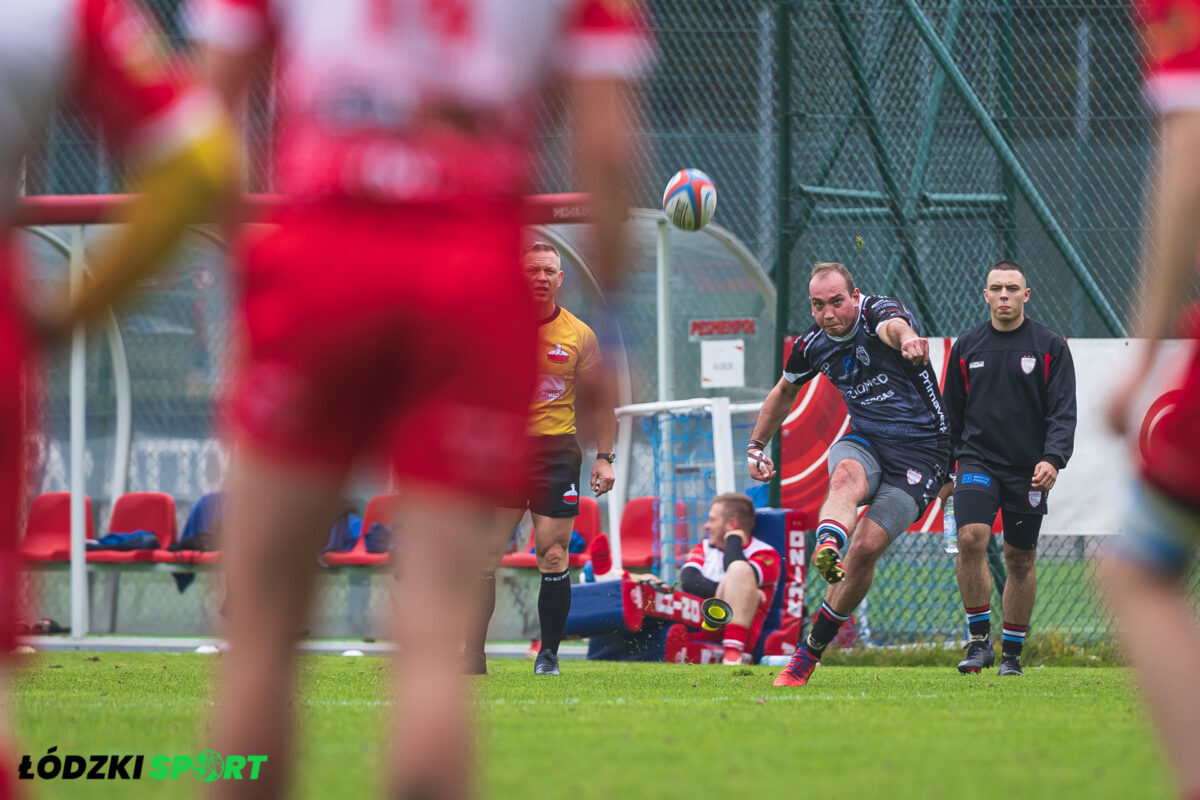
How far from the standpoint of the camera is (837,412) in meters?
11.2

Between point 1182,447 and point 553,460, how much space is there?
6.08 metres

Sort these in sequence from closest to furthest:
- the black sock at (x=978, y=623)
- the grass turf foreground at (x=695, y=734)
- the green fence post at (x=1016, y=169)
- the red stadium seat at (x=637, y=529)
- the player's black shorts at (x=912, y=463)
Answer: the grass turf foreground at (x=695, y=734) < the player's black shorts at (x=912, y=463) < the black sock at (x=978, y=623) < the green fence post at (x=1016, y=169) < the red stadium seat at (x=637, y=529)

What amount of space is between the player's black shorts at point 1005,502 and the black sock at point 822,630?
5.21 ft

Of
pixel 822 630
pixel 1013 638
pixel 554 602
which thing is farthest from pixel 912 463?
pixel 554 602

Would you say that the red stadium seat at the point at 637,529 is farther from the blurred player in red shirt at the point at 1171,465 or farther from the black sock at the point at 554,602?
the blurred player in red shirt at the point at 1171,465

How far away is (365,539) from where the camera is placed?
13.5m

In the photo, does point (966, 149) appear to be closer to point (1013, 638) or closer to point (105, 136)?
point (1013, 638)

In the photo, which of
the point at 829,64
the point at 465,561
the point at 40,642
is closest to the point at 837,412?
the point at 829,64

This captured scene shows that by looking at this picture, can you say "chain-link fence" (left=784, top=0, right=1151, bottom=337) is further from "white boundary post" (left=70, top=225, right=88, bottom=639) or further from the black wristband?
"white boundary post" (left=70, top=225, right=88, bottom=639)

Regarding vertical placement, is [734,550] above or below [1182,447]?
below

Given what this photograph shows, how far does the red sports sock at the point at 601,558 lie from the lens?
12.1m

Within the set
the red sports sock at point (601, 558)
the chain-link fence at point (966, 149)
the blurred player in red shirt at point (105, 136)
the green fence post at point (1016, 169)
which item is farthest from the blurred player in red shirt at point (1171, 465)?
the red sports sock at point (601, 558)

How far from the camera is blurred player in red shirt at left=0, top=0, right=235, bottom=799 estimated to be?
2.32 m

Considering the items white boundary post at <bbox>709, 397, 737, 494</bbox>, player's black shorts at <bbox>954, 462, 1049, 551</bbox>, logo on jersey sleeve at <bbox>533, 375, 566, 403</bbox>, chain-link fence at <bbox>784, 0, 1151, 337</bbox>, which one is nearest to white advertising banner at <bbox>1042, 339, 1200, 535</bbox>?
chain-link fence at <bbox>784, 0, 1151, 337</bbox>
